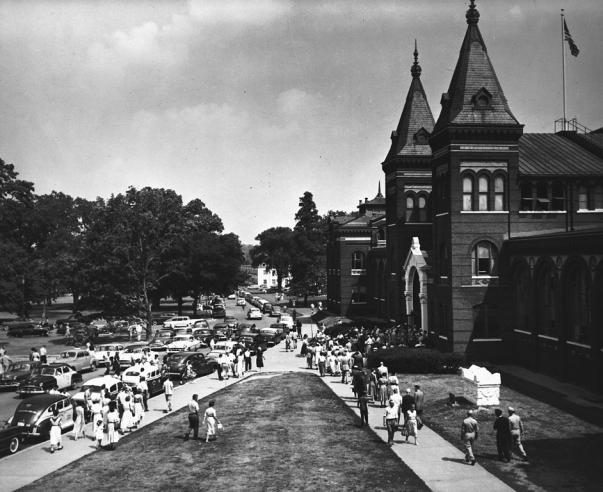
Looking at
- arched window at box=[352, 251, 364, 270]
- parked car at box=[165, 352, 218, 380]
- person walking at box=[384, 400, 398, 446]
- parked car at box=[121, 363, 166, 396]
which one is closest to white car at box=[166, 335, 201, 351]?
parked car at box=[165, 352, 218, 380]

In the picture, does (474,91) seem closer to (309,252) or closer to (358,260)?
(358,260)

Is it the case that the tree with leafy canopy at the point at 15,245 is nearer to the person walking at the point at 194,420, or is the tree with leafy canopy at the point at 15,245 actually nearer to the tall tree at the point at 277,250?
the person walking at the point at 194,420

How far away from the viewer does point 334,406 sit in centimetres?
2655

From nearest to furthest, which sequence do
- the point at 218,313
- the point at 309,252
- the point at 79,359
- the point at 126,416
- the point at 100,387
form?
the point at 126,416 → the point at 100,387 → the point at 79,359 → the point at 218,313 → the point at 309,252

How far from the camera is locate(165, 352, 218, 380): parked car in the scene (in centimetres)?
3378

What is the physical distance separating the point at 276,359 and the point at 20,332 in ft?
104

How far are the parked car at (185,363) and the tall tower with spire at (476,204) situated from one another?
47.1 ft

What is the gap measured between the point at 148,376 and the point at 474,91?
81.3 ft

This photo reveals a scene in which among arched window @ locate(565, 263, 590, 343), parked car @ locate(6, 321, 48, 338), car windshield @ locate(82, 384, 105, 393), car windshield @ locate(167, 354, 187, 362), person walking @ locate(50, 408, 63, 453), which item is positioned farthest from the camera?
parked car @ locate(6, 321, 48, 338)

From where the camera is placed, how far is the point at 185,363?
34312 millimetres

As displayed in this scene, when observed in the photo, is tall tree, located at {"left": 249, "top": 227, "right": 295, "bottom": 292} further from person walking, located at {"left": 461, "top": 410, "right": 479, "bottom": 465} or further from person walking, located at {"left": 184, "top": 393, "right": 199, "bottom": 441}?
person walking, located at {"left": 461, "top": 410, "right": 479, "bottom": 465}

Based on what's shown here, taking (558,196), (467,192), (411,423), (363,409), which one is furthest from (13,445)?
(558,196)

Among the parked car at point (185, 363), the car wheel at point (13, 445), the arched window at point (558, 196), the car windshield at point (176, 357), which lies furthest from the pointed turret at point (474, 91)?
the car wheel at point (13, 445)

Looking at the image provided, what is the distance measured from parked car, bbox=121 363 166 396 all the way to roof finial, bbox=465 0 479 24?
28087mm
